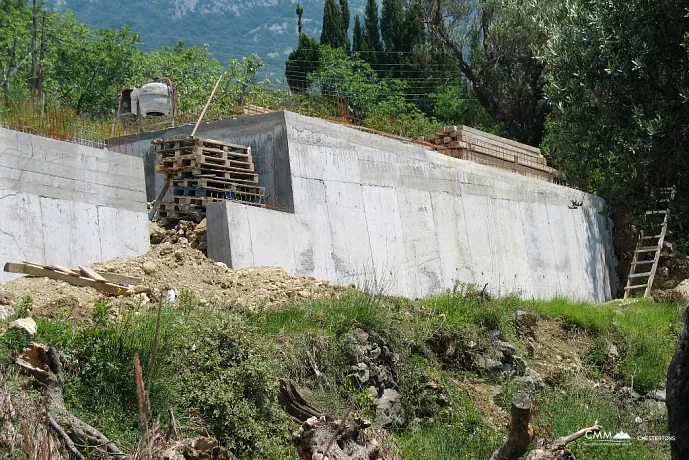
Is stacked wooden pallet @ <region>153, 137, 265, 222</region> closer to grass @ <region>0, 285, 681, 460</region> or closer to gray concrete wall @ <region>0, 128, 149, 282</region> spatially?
gray concrete wall @ <region>0, 128, 149, 282</region>

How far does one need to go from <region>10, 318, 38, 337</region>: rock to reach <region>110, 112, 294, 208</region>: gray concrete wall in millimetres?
7389

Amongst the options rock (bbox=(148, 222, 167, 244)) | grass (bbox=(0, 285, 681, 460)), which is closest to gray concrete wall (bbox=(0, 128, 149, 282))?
rock (bbox=(148, 222, 167, 244))

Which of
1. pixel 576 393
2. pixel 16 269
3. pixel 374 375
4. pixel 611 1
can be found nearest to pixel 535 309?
pixel 576 393

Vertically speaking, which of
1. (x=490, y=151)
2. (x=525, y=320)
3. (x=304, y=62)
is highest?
(x=304, y=62)

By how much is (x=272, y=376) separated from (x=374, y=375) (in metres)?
2.65

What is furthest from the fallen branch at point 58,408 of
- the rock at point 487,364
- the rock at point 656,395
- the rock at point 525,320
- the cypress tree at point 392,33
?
the cypress tree at point 392,33

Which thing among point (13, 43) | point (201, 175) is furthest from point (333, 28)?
point (201, 175)

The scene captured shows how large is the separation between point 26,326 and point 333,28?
154 ft

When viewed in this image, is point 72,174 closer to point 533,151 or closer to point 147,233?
point 147,233

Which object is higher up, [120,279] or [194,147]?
[194,147]

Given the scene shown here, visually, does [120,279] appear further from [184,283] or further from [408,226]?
[408,226]

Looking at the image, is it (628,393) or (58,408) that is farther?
(628,393)

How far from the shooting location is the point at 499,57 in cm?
3747

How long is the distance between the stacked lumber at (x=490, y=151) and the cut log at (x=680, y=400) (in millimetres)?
15595
